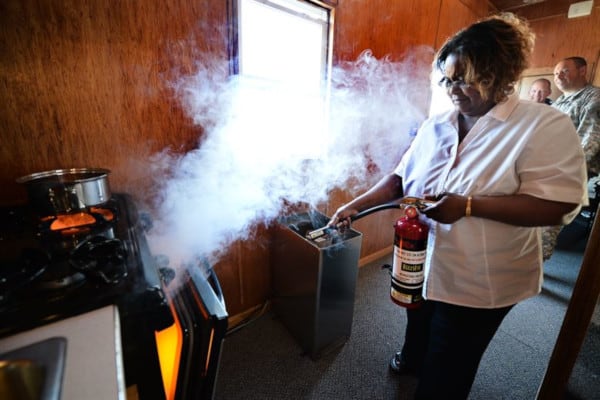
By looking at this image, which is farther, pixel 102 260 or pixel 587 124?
pixel 587 124

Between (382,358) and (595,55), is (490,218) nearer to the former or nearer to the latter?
(382,358)

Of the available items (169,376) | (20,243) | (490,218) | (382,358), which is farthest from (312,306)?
(20,243)

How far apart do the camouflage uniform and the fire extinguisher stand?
1.89 metres

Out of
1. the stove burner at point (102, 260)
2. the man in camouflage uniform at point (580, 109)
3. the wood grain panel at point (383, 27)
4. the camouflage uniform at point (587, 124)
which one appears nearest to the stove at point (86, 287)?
the stove burner at point (102, 260)

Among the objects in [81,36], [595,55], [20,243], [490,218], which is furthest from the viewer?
[595,55]

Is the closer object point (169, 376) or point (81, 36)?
point (169, 376)

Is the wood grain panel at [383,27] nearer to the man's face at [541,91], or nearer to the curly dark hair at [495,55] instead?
the curly dark hair at [495,55]

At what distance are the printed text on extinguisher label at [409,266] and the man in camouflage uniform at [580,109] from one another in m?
1.77

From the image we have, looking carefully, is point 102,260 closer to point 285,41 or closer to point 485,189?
point 485,189

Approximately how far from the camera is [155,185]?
1.36 meters

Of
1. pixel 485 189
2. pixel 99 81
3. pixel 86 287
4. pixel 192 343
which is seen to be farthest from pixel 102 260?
pixel 485 189

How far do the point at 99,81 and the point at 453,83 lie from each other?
1454 mm

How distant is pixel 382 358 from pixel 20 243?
1.84 metres

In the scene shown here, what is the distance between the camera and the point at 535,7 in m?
3.43
